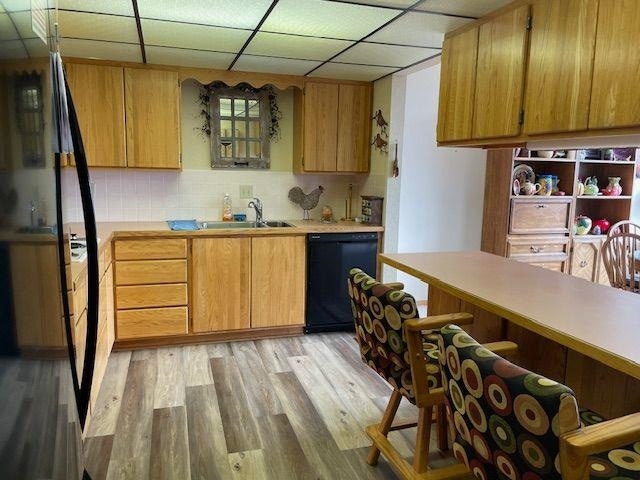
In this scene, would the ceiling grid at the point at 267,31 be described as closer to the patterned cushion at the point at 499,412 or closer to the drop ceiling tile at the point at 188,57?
the drop ceiling tile at the point at 188,57

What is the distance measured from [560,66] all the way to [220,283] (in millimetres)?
2678

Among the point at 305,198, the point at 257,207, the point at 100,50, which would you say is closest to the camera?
the point at 100,50

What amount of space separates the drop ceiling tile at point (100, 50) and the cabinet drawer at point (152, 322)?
1.83 meters

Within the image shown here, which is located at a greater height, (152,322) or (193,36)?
(193,36)

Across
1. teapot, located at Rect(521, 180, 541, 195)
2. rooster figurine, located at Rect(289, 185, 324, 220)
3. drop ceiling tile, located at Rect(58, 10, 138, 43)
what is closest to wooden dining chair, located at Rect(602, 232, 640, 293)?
teapot, located at Rect(521, 180, 541, 195)

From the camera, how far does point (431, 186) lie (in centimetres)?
472

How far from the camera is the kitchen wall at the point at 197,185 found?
391 cm

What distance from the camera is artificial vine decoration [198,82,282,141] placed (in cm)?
401

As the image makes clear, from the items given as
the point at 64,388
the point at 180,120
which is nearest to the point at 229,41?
the point at 180,120

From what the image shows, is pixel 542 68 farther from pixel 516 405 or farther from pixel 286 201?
pixel 286 201

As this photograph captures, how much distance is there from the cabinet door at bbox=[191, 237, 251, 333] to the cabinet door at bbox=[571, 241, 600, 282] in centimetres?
307

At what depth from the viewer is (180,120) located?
3.74 meters

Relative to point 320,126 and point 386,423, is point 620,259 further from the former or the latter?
point 320,126

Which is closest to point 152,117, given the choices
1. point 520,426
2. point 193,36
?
point 193,36
